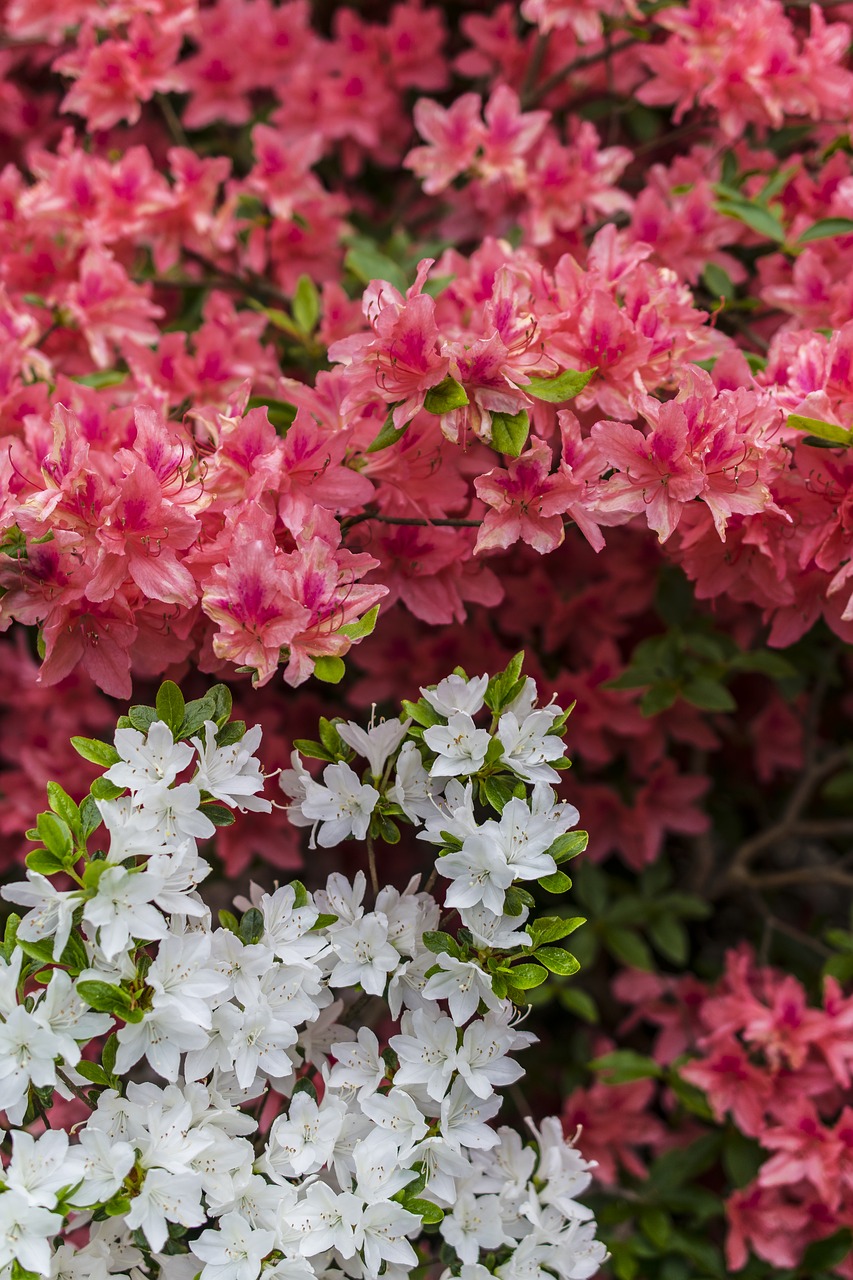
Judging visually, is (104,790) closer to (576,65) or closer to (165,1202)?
(165,1202)

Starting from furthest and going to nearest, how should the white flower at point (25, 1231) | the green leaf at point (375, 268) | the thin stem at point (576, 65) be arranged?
the thin stem at point (576, 65) < the green leaf at point (375, 268) < the white flower at point (25, 1231)

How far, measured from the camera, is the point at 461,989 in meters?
1.06

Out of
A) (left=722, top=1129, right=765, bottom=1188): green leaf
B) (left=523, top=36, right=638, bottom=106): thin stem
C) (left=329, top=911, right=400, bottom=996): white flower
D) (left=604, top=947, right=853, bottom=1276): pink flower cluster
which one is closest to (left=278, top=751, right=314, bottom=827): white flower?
(left=329, top=911, right=400, bottom=996): white flower

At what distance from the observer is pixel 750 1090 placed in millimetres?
1490

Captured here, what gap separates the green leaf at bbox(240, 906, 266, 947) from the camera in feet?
3.50

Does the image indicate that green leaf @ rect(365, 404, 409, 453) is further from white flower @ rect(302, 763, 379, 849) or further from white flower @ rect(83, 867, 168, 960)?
white flower @ rect(83, 867, 168, 960)

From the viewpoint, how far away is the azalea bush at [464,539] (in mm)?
1057

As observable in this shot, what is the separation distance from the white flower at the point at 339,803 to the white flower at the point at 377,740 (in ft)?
0.11

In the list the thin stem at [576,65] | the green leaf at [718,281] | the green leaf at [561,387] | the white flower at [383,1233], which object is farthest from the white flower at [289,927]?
the thin stem at [576,65]

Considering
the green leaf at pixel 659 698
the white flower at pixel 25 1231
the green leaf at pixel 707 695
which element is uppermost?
the white flower at pixel 25 1231

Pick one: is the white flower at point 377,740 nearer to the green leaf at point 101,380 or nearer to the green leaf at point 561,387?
the green leaf at point 561,387

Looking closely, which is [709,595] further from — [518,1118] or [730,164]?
[518,1118]

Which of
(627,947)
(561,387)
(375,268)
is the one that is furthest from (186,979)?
(375,268)

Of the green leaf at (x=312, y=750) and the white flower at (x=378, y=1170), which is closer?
the white flower at (x=378, y=1170)
